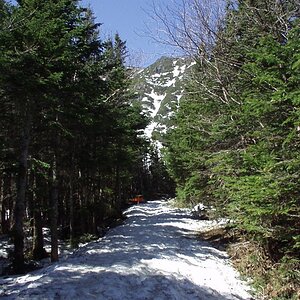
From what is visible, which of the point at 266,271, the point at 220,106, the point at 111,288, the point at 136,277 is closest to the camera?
the point at 111,288

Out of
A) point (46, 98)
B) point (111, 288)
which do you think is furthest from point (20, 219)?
point (111, 288)

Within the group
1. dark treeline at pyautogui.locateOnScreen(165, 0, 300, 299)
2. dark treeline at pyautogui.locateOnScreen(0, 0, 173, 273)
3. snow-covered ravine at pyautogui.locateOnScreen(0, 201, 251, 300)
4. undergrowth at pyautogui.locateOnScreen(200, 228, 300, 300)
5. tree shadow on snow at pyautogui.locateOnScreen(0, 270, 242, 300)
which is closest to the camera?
dark treeline at pyautogui.locateOnScreen(165, 0, 300, 299)

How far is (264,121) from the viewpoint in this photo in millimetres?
8414

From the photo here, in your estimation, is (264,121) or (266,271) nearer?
(264,121)

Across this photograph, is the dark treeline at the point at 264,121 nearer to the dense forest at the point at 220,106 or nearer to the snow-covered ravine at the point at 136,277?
the dense forest at the point at 220,106

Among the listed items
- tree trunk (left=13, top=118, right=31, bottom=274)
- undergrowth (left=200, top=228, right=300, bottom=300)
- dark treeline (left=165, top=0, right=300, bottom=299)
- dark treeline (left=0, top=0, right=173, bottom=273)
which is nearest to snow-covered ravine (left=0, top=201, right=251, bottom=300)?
undergrowth (left=200, top=228, right=300, bottom=300)

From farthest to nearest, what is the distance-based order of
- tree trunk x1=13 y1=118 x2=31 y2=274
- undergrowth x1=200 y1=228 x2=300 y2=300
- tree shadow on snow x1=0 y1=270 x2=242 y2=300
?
tree trunk x1=13 y1=118 x2=31 y2=274
undergrowth x1=200 y1=228 x2=300 y2=300
tree shadow on snow x1=0 y1=270 x2=242 y2=300

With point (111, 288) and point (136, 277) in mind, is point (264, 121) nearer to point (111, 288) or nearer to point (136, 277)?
point (136, 277)

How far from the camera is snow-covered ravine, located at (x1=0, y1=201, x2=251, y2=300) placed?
743 cm

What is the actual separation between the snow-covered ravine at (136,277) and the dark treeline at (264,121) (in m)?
1.43

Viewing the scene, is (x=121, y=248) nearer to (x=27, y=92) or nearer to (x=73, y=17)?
(x=27, y=92)

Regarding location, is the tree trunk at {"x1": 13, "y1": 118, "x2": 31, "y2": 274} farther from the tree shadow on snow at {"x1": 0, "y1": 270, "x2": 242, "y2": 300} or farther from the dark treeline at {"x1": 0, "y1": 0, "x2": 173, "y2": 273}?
the tree shadow on snow at {"x1": 0, "y1": 270, "x2": 242, "y2": 300}

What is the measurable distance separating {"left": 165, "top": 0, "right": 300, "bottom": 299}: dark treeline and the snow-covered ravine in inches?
56.3

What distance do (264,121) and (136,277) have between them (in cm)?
483
